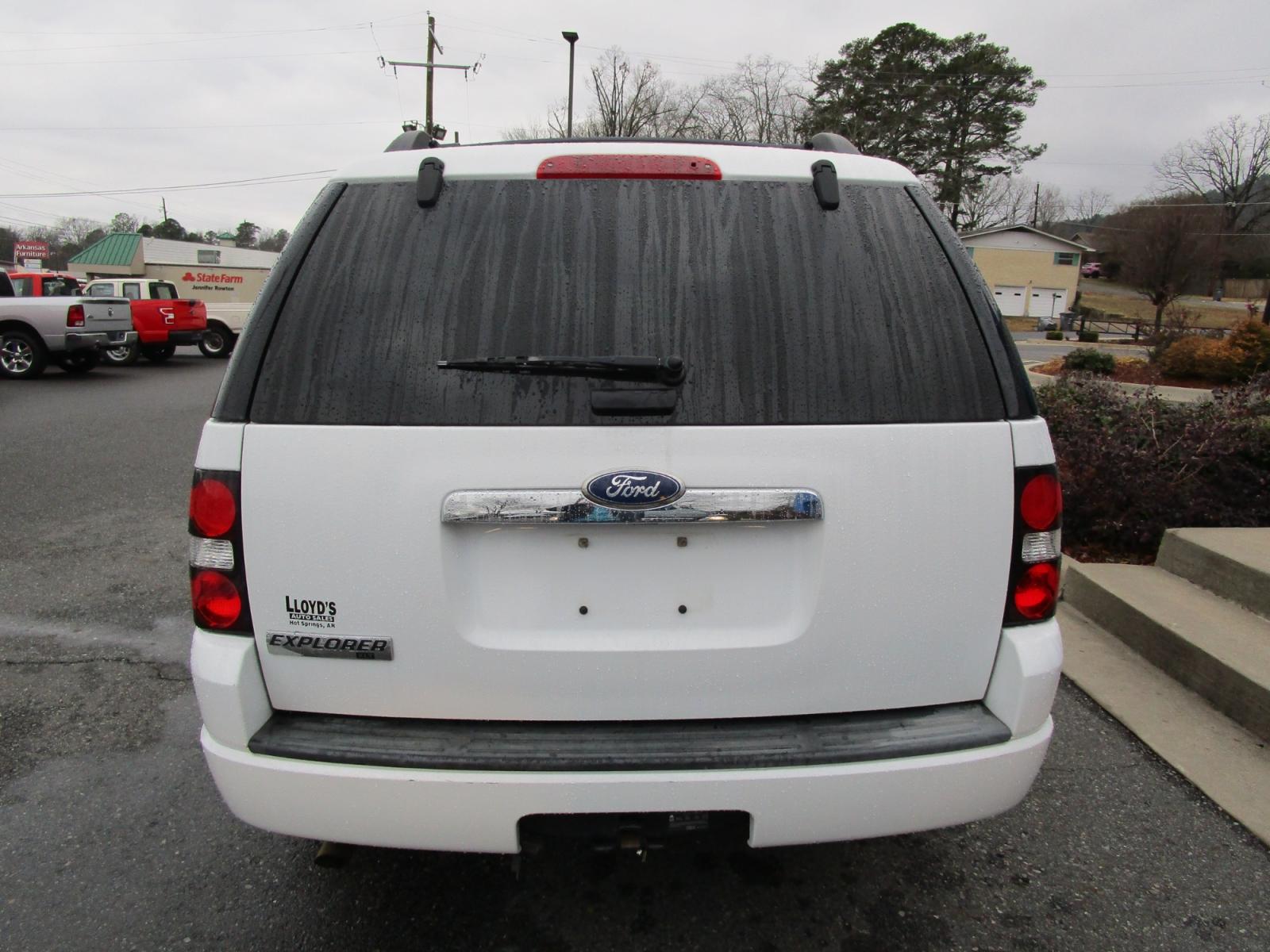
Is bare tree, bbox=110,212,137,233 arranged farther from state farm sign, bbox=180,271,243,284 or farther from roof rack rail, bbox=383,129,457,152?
roof rack rail, bbox=383,129,457,152

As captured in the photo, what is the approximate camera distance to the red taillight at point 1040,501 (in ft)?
5.86

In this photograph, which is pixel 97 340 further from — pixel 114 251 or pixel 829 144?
pixel 114 251

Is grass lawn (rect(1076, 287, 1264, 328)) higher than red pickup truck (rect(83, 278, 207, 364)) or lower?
higher

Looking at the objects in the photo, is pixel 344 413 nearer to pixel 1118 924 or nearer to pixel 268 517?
pixel 268 517

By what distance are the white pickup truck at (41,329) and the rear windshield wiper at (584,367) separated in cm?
1649

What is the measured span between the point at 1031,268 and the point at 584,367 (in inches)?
2664

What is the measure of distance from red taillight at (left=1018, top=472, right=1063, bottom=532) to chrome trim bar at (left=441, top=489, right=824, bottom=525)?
0.53 m

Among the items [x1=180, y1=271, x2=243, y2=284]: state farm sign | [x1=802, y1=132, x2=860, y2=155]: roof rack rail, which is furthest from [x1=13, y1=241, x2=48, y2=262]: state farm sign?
[x1=802, y1=132, x2=860, y2=155]: roof rack rail

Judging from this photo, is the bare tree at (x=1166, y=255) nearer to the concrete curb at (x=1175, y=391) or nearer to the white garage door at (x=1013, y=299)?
the white garage door at (x=1013, y=299)

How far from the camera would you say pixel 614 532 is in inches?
67.4

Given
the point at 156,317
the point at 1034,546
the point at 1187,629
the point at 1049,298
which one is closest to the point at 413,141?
the point at 1034,546

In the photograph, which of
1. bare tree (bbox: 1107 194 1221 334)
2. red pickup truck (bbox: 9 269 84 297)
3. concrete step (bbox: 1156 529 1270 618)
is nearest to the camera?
concrete step (bbox: 1156 529 1270 618)

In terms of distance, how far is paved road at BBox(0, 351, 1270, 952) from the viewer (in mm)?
2162

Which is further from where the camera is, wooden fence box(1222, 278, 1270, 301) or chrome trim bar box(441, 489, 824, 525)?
wooden fence box(1222, 278, 1270, 301)
